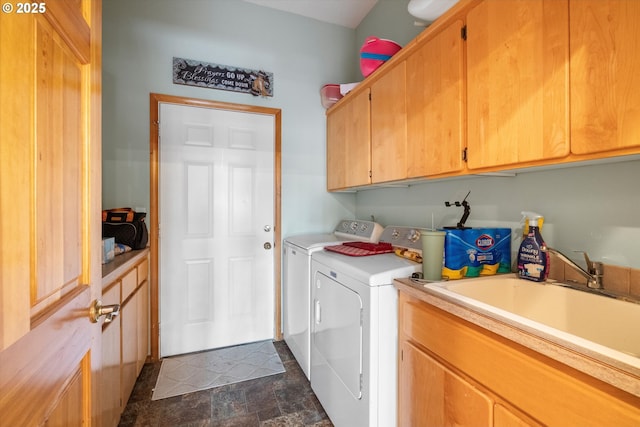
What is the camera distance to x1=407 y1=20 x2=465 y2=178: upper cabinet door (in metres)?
1.22

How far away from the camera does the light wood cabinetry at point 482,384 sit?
0.61 metres

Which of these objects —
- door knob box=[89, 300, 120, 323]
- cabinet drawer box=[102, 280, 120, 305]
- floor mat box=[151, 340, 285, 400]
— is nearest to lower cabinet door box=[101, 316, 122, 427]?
cabinet drawer box=[102, 280, 120, 305]

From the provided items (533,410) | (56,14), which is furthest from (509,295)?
(56,14)

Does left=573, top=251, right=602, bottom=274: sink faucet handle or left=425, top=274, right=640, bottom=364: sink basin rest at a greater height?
left=573, top=251, right=602, bottom=274: sink faucet handle

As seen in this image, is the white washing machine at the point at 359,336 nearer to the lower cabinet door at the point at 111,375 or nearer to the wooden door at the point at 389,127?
the wooden door at the point at 389,127

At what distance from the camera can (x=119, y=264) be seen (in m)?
1.44

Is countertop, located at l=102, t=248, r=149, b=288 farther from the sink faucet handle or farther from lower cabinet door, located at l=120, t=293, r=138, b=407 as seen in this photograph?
the sink faucet handle

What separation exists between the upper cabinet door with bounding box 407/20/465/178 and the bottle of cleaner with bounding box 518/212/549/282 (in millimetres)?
392

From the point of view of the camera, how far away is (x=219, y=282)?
2352mm

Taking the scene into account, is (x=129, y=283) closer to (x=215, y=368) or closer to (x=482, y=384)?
(x=215, y=368)

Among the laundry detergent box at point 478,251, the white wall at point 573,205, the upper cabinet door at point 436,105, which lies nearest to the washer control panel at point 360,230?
the white wall at point 573,205

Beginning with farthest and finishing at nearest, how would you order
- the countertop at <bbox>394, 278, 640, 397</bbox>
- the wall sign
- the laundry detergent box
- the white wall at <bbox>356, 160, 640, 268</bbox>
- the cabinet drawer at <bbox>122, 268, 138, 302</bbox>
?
1. the wall sign
2. the cabinet drawer at <bbox>122, 268, 138, 302</bbox>
3. the laundry detergent box
4. the white wall at <bbox>356, 160, 640, 268</bbox>
5. the countertop at <bbox>394, 278, 640, 397</bbox>

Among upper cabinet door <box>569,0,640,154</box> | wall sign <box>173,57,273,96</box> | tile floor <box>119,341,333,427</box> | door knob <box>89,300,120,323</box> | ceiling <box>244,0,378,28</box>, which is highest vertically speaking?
ceiling <box>244,0,378,28</box>

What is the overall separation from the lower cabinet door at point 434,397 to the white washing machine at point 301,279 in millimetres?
846
